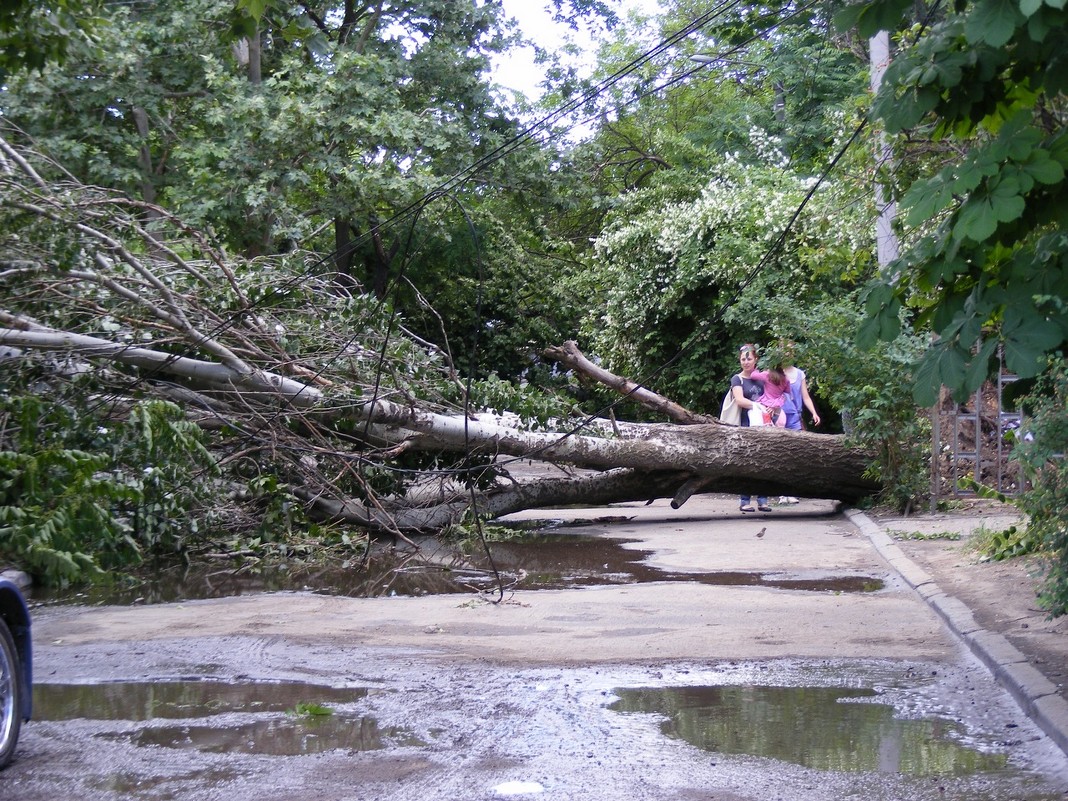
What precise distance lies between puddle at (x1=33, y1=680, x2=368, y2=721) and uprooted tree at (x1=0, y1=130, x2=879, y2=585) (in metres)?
2.96

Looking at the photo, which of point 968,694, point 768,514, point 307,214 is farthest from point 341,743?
point 307,214

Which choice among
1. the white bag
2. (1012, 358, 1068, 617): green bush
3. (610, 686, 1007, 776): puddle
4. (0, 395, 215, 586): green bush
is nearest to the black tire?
(0, 395, 215, 586): green bush

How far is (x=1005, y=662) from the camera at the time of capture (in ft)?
18.5

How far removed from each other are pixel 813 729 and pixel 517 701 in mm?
1437

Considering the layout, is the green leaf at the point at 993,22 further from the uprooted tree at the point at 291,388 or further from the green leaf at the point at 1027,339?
the uprooted tree at the point at 291,388

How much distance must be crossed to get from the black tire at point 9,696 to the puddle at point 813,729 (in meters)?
2.65

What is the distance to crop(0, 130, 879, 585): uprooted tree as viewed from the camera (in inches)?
364

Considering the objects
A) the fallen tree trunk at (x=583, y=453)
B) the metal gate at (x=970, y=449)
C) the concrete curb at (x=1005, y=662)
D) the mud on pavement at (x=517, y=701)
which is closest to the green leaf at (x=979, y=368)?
the mud on pavement at (x=517, y=701)

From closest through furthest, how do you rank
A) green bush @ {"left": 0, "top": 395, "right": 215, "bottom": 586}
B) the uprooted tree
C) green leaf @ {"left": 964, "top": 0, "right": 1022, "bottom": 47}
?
green leaf @ {"left": 964, "top": 0, "right": 1022, "bottom": 47}
green bush @ {"left": 0, "top": 395, "right": 215, "bottom": 586}
the uprooted tree

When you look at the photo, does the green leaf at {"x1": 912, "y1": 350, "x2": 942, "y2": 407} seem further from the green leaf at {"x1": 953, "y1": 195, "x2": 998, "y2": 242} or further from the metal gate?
the metal gate

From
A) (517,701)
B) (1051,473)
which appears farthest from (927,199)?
(1051,473)

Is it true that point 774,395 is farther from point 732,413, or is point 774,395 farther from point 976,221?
point 976,221

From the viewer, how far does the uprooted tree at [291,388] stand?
9.24 metres

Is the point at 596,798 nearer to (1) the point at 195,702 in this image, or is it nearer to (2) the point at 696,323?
(1) the point at 195,702
